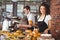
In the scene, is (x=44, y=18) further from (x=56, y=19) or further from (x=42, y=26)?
(x=56, y=19)

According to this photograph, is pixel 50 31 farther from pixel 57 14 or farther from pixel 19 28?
pixel 19 28

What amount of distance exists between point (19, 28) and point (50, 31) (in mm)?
900

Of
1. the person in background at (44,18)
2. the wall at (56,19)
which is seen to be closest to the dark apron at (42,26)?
the person in background at (44,18)

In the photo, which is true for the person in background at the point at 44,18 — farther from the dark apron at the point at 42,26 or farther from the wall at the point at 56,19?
the wall at the point at 56,19

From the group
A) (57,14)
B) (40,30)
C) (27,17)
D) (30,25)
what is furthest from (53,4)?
(27,17)

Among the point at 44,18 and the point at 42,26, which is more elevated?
the point at 44,18

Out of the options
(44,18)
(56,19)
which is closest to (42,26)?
(44,18)

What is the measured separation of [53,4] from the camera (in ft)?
8.43

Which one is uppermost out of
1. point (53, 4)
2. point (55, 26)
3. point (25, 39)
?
point (53, 4)

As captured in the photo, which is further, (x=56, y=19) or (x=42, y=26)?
(x=42, y=26)

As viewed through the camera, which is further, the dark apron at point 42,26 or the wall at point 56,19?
the dark apron at point 42,26

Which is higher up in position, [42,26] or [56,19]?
[56,19]

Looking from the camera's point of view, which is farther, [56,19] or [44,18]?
[44,18]

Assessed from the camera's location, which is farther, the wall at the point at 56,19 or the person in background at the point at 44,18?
the person in background at the point at 44,18
